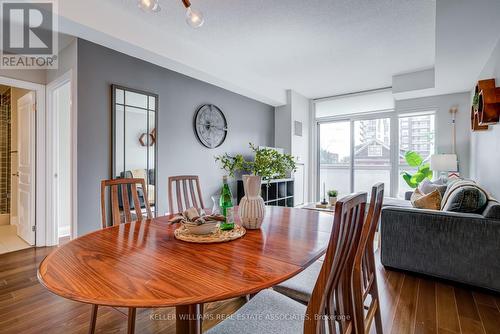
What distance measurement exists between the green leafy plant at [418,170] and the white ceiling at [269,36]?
1.54 metres

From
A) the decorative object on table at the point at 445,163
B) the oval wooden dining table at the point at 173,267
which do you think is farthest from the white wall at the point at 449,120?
the oval wooden dining table at the point at 173,267

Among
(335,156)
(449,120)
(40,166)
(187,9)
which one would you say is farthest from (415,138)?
(40,166)

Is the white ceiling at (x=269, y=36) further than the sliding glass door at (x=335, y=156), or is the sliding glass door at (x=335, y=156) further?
the sliding glass door at (x=335, y=156)

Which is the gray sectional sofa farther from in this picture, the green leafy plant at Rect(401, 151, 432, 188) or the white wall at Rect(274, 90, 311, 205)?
the white wall at Rect(274, 90, 311, 205)

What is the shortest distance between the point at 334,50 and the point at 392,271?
9.13ft

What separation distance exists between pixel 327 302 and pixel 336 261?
0.54ft

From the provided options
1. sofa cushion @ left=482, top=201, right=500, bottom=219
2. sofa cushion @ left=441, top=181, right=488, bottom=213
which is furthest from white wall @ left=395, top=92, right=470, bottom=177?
sofa cushion @ left=482, top=201, right=500, bottom=219

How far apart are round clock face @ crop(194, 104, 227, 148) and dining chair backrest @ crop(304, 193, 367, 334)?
3128mm

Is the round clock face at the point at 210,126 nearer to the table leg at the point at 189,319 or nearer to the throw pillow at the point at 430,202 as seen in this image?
the throw pillow at the point at 430,202

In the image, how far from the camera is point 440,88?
419 cm

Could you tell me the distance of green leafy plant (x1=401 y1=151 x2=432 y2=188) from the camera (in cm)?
A: 451

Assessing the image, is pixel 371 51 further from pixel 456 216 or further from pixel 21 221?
pixel 21 221

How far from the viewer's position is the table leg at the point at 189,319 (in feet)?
3.20

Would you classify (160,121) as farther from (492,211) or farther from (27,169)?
(492,211)
